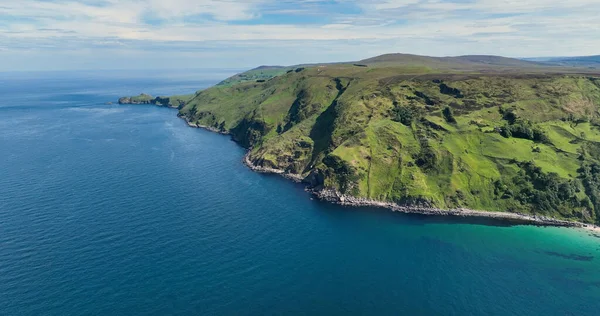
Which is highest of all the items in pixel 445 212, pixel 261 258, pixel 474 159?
pixel 474 159

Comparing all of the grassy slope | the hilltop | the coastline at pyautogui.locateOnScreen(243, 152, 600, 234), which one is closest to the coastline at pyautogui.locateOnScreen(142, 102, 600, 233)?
the coastline at pyautogui.locateOnScreen(243, 152, 600, 234)

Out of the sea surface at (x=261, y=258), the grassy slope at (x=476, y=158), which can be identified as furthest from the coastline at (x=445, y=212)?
the sea surface at (x=261, y=258)

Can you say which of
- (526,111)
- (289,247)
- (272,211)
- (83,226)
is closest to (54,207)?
(83,226)

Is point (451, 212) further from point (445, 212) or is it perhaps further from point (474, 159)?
point (474, 159)

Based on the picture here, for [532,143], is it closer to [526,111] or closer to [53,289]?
[526,111]

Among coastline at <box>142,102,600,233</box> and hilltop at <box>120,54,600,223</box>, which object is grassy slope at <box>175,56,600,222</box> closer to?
hilltop at <box>120,54,600,223</box>

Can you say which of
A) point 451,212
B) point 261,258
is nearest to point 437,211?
point 451,212

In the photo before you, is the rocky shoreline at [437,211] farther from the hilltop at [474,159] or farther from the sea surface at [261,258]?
the sea surface at [261,258]

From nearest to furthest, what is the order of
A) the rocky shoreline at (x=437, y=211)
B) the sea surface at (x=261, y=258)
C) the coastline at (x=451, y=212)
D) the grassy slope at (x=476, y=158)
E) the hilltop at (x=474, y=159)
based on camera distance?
the sea surface at (x=261, y=258)
the coastline at (x=451, y=212)
the rocky shoreline at (x=437, y=211)
the hilltop at (x=474, y=159)
the grassy slope at (x=476, y=158)
